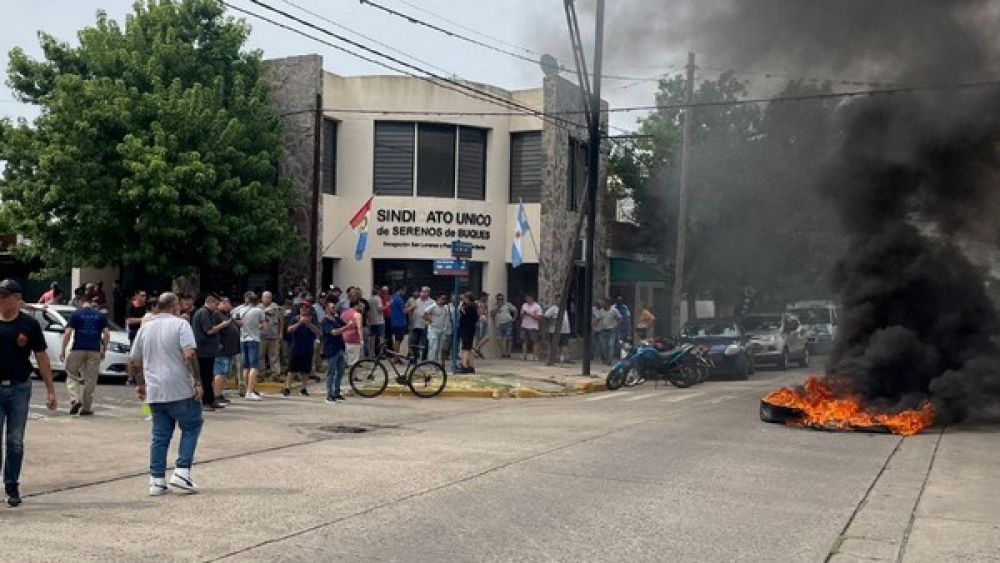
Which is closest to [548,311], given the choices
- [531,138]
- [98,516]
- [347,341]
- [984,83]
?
[531,138]

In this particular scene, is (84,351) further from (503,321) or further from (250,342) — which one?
(503,321)

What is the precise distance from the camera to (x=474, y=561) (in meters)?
6.42

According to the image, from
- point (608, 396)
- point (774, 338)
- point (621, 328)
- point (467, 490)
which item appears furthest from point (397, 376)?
point (774, 338)

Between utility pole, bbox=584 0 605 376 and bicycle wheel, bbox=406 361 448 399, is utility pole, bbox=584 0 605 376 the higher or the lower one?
the higher one

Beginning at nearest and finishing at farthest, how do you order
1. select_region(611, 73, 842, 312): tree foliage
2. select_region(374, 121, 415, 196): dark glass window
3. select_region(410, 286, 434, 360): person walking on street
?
select_region(410, 286, 434, 360): person walking on street, select_region(374, 121, 415, 196): dark glass window, select_region(611, 73, 842, 312): tree foliage

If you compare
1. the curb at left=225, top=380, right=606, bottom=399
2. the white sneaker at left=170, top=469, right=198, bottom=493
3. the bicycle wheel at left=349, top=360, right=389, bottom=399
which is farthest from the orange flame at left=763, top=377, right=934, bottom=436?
the white sneaker at left=170, top=469, right=198, bottom=493

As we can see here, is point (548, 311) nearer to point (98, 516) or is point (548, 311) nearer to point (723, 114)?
point (723, 114)

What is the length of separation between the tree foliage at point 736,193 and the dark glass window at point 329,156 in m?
9.01

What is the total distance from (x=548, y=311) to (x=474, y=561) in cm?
2043

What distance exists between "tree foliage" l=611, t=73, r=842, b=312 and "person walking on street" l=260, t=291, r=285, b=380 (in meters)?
13.0

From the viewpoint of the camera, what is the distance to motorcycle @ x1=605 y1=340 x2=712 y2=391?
69.3 ft

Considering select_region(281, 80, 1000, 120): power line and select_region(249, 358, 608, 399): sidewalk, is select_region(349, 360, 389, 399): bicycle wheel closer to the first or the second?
select_region(249, 358, 608, 399): sidewalk

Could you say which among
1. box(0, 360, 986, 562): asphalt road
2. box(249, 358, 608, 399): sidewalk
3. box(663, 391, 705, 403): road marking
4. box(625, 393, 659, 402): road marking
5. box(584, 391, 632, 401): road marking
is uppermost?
box(249, 358, 608, 399): sidewalk

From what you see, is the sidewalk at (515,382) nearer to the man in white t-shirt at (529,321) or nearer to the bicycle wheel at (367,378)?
the bicycle wheel at (367,378)
